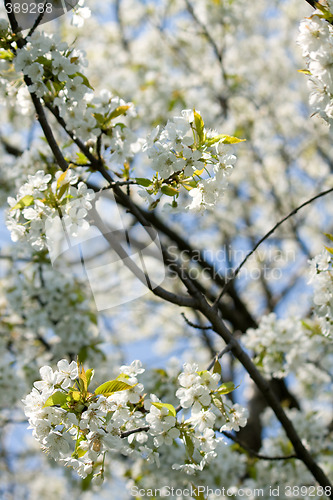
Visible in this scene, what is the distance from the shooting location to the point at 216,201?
164 cm

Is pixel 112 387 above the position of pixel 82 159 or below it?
below

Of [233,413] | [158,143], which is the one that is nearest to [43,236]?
[158,143]

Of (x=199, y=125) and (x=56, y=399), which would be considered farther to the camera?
(x=199, y=125)

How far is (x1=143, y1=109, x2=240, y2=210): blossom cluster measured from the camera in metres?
1.53

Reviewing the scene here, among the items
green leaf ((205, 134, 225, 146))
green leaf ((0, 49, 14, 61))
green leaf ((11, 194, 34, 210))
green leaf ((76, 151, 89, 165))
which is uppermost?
green leaf ((0, 49, 14, 61))

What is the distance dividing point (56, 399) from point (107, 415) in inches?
7.5

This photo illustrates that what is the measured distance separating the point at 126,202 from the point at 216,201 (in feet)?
1.31

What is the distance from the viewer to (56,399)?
1.35 meters

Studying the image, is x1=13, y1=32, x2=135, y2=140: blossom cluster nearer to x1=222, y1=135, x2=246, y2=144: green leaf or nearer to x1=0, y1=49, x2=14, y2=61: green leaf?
x1=0, y1=49, x2=14, y2=61: green leaf

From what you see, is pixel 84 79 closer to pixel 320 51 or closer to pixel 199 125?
pixel 199 125

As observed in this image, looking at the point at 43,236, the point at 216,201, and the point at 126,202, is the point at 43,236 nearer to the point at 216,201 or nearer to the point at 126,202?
the point at 126,202

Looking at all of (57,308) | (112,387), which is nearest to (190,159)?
(112,387)

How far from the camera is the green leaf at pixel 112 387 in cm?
142

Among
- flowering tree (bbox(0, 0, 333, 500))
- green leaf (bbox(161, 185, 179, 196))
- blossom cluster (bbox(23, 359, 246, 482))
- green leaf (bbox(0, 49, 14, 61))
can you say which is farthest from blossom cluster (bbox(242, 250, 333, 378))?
green leaf (bbox(0, 49, 14, 61))
